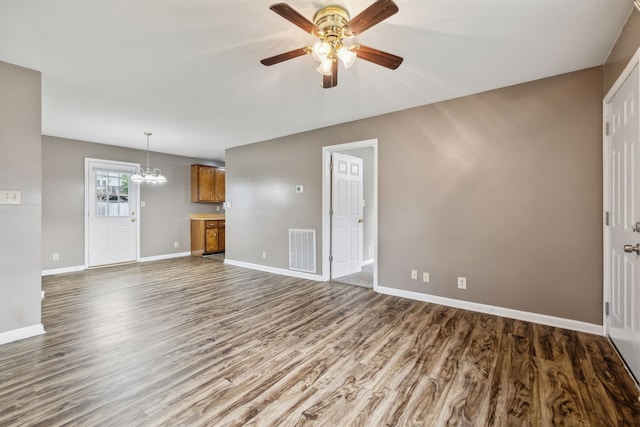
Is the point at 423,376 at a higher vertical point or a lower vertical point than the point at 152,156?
lower

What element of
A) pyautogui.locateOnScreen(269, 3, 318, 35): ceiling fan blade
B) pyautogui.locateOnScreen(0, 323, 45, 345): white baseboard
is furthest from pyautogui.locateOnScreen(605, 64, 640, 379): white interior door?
pyautogui.locateOnScreen(0, 323, 45, 345): white baseboard

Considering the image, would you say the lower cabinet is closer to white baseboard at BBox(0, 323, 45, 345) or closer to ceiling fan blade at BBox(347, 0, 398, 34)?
white baseboard at BBox(0, 323, 45, 345)

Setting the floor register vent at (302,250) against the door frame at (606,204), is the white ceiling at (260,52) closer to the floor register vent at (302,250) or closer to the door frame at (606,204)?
the door frame at (606,204)

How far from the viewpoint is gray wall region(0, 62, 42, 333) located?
2.51 metres

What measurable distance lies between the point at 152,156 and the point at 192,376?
5.80 metres

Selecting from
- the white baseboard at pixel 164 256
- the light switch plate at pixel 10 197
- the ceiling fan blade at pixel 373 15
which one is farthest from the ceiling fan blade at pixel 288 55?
the white baseboard at pixel 164 256

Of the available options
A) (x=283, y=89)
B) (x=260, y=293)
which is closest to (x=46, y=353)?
(x=260, y=293)

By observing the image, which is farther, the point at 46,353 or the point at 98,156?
the point at 98,156

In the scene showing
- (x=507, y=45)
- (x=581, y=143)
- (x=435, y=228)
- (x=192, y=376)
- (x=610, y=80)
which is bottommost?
(x=192, y=376)

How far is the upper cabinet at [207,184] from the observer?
7070 millimetres

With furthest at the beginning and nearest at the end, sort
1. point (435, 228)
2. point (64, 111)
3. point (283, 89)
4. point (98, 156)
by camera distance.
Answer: point (98, 156) → point (64, 111) → point (435, 228) → point (283, 89)

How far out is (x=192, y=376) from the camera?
2.01m

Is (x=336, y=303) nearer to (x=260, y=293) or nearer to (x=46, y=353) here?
(x=260, y=293)

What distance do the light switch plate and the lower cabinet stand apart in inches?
171
